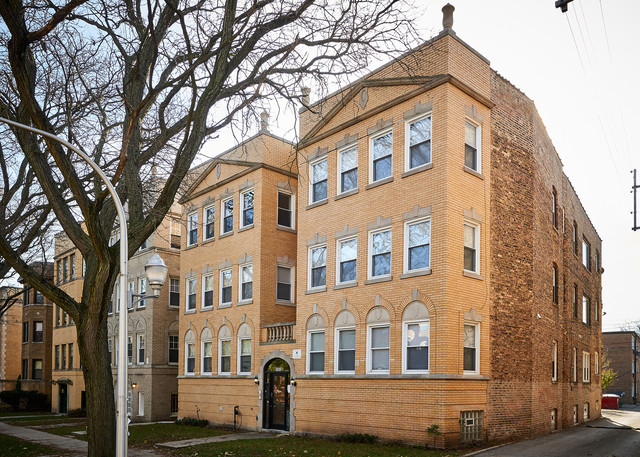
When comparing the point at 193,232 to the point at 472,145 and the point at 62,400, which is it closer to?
the point at 472,145

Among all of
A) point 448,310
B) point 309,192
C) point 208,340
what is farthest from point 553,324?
point 208,340

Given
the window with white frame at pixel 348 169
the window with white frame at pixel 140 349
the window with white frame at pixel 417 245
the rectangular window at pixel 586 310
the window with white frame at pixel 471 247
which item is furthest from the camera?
the window with white frame at pixel 140 349

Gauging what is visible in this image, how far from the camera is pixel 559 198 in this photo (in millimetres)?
25797

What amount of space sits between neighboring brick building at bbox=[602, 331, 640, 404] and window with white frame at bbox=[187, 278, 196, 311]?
1894 inches

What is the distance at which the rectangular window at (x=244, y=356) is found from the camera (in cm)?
2584

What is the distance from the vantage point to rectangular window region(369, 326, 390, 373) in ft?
63.3

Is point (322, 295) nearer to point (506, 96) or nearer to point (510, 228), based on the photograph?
point (510, 228)

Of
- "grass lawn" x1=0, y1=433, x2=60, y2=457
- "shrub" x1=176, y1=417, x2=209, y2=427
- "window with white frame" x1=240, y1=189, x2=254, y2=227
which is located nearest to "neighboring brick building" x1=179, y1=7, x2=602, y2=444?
"window with white frame" x1=240, y1=189, x2=254, y2=227

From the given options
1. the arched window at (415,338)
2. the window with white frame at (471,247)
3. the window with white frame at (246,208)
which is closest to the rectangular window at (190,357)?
the window with white frame at (246,208)

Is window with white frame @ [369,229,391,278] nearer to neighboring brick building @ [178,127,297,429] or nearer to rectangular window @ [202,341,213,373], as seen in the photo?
neighboring brick building @ [178,127,297,429]

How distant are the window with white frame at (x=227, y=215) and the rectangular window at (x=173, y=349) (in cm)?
930

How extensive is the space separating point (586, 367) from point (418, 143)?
18.2m

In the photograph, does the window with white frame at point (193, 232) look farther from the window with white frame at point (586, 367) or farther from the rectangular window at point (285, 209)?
the window with white frame at point (586, 367)

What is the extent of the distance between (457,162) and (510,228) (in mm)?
3471
